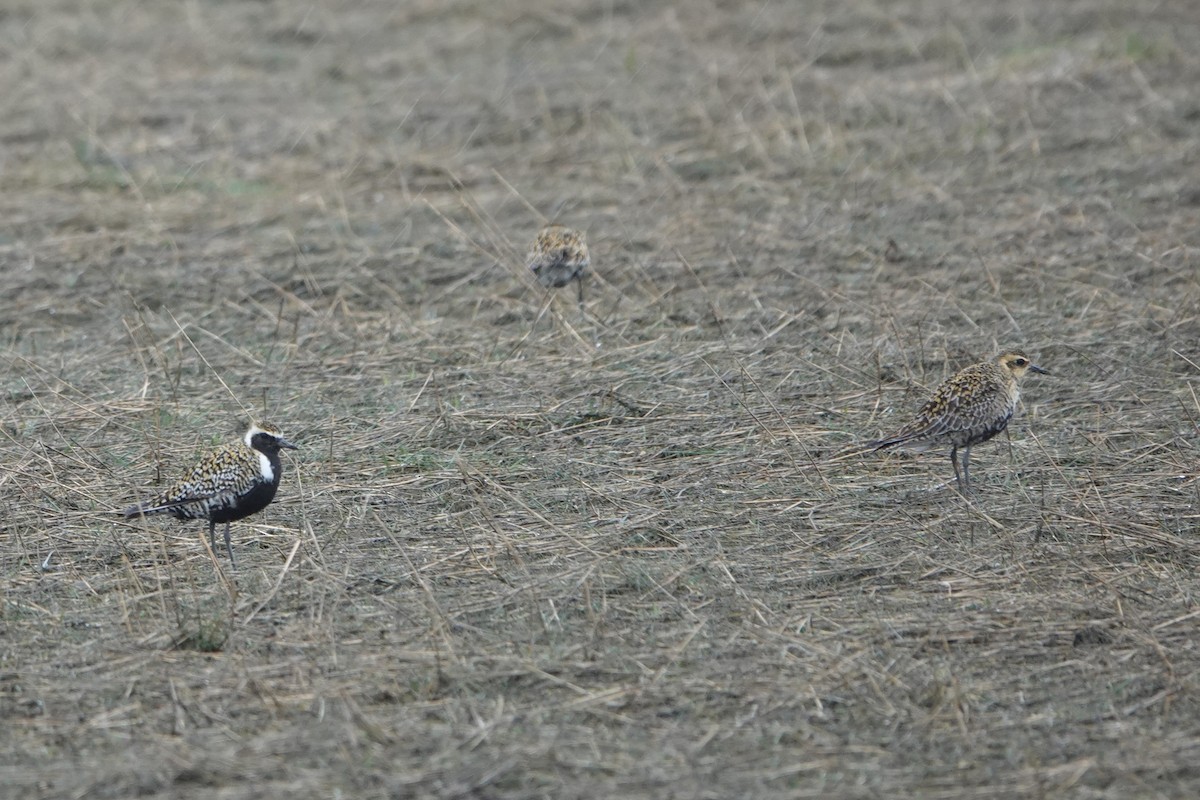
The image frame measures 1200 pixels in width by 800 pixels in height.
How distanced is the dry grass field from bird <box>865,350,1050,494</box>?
23 cm

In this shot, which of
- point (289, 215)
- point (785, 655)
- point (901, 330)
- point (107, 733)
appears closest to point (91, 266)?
point (289, 215)

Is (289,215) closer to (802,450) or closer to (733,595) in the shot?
(802,450)

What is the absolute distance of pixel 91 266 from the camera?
1253cm

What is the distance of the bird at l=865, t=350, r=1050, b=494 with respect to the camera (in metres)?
7.98

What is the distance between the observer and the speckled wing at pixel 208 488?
7.35 m

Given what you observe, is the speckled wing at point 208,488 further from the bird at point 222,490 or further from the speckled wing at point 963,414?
the speckled wing at point 963,414

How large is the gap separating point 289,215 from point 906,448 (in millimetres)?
7091

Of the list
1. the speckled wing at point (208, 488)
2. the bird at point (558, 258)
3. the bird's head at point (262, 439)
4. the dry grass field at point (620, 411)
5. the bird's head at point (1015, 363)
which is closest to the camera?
the dry grass field at point (620, 411)

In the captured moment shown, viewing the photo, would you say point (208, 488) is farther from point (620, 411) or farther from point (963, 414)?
point (963, 414)

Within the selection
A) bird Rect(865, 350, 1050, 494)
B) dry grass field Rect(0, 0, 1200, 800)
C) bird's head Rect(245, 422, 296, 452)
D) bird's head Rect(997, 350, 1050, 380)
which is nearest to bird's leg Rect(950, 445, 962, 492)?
bird Rect(865, 350, 1050, 494)

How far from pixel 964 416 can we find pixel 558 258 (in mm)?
3777

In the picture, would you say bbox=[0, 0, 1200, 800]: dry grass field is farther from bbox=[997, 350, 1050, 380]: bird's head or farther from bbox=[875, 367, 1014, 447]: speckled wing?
bbox=[997, 350, 1050, 380]: bird's head

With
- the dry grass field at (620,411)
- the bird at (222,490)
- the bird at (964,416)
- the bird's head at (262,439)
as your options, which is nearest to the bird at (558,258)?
the dry grass field at (620,411)

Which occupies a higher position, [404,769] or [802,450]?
[404,769]
